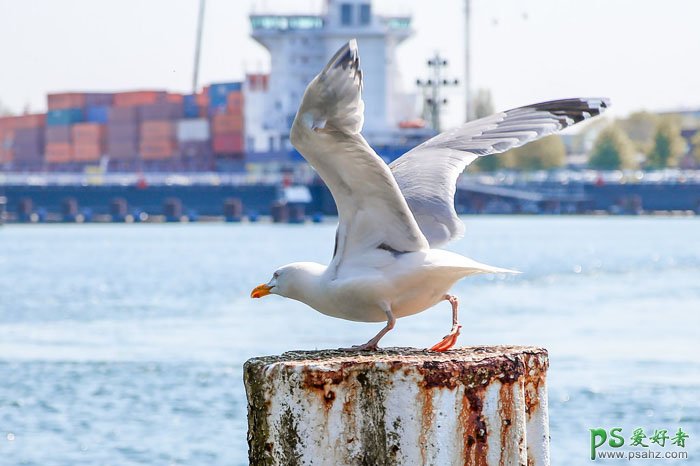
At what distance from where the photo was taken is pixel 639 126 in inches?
5359

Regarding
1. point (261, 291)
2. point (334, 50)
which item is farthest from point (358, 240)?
point (334, 50)

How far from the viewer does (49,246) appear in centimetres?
6781

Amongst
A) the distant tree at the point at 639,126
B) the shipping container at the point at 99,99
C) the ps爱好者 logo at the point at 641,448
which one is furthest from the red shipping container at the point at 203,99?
the ps爱好者 logo at the point at 641,448

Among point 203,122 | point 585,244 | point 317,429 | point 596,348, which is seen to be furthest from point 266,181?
point 317,429

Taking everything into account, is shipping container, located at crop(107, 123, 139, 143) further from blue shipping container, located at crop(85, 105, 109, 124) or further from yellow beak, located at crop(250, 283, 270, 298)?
yellow beak, located at crop(250, 283, 270, 298)

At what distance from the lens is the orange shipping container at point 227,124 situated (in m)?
101

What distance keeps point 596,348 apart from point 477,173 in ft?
307

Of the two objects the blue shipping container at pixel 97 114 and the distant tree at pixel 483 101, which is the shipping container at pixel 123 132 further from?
the distant tree at pixel 483 101

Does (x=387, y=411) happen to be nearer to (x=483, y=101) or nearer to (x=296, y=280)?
(x=296, y=280)

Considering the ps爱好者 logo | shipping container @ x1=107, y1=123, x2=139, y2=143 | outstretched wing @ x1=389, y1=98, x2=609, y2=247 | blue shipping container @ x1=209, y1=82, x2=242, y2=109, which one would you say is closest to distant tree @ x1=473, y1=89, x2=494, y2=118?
blue shipping container @ x1=209, y1=82, x2=242, y2=109

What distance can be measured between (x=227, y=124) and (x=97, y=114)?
13305 millimetres

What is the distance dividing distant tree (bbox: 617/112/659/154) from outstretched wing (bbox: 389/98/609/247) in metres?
130

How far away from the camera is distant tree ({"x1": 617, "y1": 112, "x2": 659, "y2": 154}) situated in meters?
134

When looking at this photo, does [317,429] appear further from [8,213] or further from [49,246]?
[8,213]
